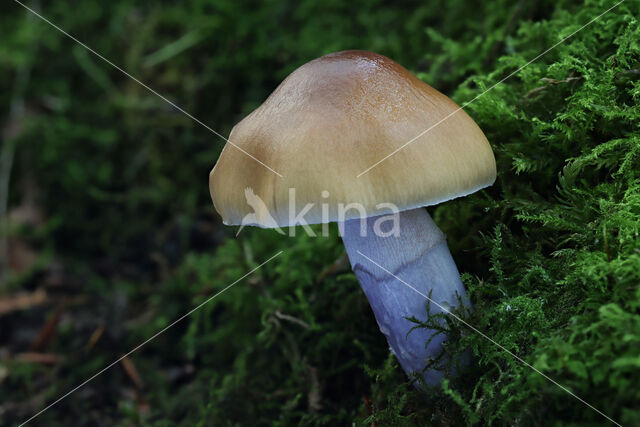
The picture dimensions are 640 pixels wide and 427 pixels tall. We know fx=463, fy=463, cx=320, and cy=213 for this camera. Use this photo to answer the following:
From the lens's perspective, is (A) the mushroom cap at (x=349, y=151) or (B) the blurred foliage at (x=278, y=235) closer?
(A) the mushroom cap at (x=349, y=151)

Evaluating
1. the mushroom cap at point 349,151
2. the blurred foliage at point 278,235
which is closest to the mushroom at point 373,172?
the mushroom cap at point 349,151

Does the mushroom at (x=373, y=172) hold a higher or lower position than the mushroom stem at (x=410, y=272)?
higher

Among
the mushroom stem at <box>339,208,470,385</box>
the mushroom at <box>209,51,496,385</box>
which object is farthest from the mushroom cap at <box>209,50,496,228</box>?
the mushroom stem at <box>339,208,470,385</box>

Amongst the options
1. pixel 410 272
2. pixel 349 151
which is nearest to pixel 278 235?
pixel 410 272

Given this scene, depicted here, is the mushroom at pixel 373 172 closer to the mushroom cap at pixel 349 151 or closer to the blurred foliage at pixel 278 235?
the mushroom cap at pixel 349 151

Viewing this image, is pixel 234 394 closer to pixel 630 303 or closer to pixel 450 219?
pixel 450 219

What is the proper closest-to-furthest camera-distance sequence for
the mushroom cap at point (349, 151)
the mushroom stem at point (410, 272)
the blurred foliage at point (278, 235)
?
1. the mushroom cap at point (349, 151)
2. the blurred foliage at point (278, 235)
3. the mushroom stem at point (410, 272)

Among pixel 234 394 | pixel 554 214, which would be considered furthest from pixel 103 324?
pixel 554 214
